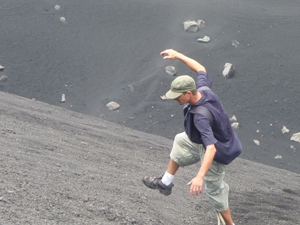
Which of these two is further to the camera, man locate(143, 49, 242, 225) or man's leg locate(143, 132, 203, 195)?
man's leg locate(143, 132, 203, 195)

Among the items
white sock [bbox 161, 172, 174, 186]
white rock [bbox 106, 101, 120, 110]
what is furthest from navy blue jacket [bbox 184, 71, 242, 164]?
white rock [bbox 106, 101, 120, 110]

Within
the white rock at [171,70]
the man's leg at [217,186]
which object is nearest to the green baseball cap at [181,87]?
the man's leg at [217,186]

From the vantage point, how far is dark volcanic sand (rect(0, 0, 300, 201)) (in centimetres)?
1161

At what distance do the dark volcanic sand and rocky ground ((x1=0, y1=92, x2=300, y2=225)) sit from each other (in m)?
2.82

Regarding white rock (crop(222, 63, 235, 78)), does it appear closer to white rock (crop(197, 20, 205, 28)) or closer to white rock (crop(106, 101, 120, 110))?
white rock (crop(197, 20, 205, 28))

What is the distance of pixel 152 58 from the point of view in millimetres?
13648

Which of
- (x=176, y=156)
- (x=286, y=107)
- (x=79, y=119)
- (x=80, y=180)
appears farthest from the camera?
(x=286, y=107)

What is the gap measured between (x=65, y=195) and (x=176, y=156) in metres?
1.27

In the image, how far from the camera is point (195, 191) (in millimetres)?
3156

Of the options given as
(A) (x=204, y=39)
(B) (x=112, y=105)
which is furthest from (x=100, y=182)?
(A) (x=204, y=39)

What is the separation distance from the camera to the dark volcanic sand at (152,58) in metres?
11.6

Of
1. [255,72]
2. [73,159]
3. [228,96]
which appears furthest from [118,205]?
[255,72]

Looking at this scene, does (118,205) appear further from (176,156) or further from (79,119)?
(79,119)

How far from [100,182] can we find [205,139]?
2.05 m
